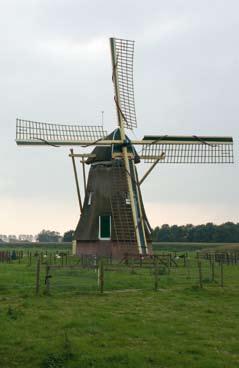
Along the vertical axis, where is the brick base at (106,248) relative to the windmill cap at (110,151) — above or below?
below

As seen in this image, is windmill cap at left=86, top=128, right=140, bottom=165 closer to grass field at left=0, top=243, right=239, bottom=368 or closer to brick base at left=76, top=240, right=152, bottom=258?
brick base at left=76, top=240, right=152, bottom=258

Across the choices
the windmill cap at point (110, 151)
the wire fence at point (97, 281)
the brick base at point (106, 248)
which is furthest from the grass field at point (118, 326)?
the windmill cap at point (110, 151)

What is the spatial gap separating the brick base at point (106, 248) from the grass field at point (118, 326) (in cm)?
1286

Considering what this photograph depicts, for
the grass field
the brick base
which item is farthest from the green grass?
the grass field

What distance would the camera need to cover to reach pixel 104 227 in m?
37.5

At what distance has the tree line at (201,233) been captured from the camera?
11569cm

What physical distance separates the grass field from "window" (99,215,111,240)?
589 inches

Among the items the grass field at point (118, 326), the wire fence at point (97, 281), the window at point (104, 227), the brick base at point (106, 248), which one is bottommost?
the grass field at point (118, 326)

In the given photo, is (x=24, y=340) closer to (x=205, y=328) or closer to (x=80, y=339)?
→ (x=80, y=339)

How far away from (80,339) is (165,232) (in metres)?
124

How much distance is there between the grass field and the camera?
1024 centimetres

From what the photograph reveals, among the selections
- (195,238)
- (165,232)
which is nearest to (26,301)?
(195,238)

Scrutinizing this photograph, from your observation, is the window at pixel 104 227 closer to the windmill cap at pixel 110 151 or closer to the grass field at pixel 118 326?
the windmill cap at pixel 110 151

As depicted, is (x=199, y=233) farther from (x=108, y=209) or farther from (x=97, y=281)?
(x=97, y=281)
